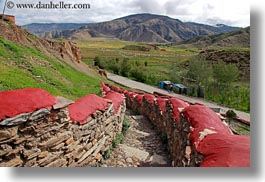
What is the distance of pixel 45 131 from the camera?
3.53 m

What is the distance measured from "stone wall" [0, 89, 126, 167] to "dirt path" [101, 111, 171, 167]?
0.36 m

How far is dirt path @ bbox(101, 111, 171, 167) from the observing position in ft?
15.1

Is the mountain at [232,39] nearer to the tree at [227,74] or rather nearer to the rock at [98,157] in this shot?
the tree at [227,74]

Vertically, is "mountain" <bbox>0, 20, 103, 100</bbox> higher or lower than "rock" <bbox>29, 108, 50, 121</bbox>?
higher

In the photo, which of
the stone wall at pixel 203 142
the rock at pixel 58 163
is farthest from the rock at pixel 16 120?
the stone wall at pixel 203 142

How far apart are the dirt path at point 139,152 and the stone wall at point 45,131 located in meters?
0.36

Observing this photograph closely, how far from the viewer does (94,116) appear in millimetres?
4570

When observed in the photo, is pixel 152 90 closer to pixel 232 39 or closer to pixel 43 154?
pixel 232 39

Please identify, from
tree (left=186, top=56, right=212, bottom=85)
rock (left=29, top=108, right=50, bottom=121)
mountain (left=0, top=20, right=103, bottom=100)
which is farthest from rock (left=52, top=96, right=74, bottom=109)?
tree (left=186, top=56, right=212, bottom=85)

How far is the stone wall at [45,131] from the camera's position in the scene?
3223 mm

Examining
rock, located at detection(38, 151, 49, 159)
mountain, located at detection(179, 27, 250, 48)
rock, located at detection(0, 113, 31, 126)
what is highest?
mountain, located at detection(179, 27, 250, 48)

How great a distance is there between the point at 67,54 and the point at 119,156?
1130cm

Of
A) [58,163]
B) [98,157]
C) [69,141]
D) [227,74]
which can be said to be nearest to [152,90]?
[227,74]

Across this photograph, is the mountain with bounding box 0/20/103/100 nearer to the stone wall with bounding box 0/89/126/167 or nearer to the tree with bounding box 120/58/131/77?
the stone wall with bounding box 0/89/126/167
